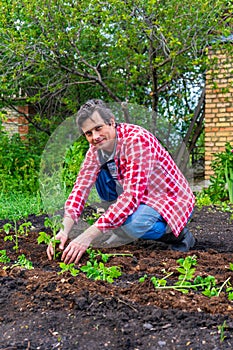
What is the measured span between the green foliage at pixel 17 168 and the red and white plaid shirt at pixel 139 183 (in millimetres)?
4088

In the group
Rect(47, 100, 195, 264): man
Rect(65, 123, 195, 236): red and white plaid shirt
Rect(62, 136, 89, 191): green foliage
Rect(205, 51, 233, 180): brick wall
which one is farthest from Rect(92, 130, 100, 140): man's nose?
Rect(205, 51, 233, 180): brick wall

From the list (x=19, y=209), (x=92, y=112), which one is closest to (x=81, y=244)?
(x=92, y=112)

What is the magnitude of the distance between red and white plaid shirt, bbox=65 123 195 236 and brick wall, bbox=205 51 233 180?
15.2 feet

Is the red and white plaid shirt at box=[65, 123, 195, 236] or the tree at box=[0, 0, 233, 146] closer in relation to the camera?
the red and white plaid shirt at box=[65, 123, 195, 236]

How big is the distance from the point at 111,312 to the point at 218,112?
6.40 m

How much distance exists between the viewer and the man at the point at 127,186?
9.14ft

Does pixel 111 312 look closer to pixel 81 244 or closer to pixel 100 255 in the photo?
pixel 81 244

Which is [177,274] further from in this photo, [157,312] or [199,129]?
[199,129]

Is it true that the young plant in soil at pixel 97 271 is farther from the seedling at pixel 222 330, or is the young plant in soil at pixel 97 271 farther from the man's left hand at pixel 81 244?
the seedling at pixel 222 330

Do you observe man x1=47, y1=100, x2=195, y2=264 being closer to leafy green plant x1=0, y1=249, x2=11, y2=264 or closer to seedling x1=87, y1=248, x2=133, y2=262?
seedling x1=87, y1=248, x2=133, y2=262

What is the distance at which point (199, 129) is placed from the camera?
8.61 metres

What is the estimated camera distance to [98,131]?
286 cm

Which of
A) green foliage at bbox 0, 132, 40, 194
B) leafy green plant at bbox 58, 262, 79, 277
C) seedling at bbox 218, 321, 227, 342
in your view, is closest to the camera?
seedling at bbox 218, 321, 227, 342

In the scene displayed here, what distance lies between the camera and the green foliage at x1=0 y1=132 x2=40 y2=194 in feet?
23.8
